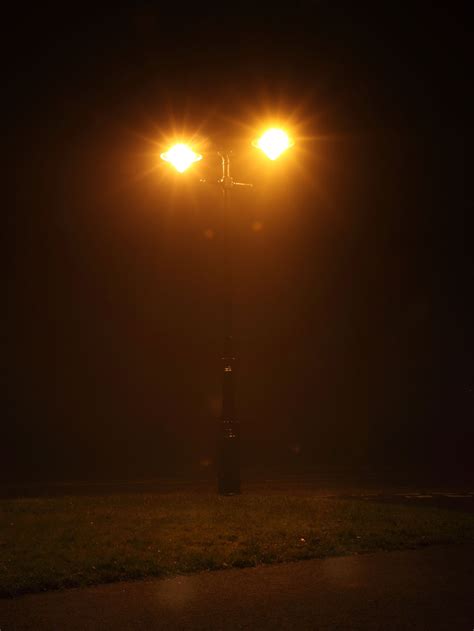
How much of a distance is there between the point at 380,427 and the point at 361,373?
9.47ft

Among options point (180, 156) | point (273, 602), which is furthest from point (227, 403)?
point (273, 602)

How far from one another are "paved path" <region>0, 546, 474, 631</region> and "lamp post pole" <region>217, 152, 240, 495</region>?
5607 millimetres

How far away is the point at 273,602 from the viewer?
21.2 feet

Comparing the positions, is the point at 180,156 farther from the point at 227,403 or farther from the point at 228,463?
the point at 228,463

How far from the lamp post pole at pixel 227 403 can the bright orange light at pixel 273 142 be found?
110 centimetres

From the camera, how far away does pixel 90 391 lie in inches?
1309

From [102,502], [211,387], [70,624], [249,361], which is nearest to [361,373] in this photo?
[249,361]

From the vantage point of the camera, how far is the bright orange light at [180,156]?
45.1 feet

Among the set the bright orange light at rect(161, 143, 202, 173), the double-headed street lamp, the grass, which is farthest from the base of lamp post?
the bright orange light at rect(161, 143, 202, 173)

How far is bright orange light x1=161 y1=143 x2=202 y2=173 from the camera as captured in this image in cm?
1373

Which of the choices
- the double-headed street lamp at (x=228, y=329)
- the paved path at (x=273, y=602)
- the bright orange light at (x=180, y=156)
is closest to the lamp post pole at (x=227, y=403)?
the double-headed street lamp at (x=228, y=329)

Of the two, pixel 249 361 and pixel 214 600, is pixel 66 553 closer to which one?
pixel 214 600

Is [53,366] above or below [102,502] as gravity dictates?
above

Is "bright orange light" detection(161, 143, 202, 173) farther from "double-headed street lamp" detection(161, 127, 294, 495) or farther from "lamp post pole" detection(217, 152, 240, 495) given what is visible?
"lamp post pole" detection(217, 152, 240, 495)
